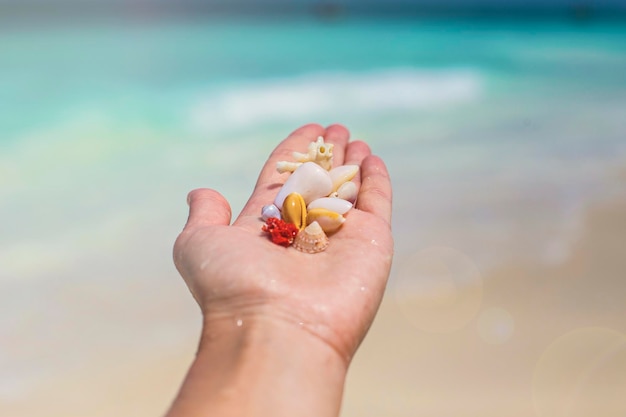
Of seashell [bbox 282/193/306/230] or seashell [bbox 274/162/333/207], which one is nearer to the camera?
seashell [bbox 282/193/306/230]

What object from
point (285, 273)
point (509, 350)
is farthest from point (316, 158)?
point (509, 350)

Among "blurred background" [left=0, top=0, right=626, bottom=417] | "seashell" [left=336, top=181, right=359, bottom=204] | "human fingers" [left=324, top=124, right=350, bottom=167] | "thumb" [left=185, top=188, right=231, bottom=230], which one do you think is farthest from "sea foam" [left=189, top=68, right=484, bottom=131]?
"thumb" [left=185, top=188, right=231, bottom=230]

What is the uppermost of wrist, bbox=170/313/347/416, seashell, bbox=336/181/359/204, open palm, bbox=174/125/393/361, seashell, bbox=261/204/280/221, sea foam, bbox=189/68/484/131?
sea foam, bbox=189/68/484/131

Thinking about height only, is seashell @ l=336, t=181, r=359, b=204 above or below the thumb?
above

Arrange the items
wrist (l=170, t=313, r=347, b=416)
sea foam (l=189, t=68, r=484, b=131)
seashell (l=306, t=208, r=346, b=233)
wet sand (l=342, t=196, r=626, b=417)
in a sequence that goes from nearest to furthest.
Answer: wrist (l=170, t=313, r=347, b=416) < seashell (l=306, t=208, r=346, b=233) < wet sand (l=342, t=196, r=626, b=417) < sea foam (l=189, t=68, r=484, b=131)

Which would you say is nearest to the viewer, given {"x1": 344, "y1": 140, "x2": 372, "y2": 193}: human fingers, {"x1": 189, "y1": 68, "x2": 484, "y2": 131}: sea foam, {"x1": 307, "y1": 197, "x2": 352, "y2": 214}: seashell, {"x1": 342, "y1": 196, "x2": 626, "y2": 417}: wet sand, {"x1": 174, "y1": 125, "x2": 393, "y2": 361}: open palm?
{"x1": 174, "y1": 125, "x2": 393, "y2": 361}: open palm

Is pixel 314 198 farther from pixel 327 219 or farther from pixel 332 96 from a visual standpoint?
pixel 332 96

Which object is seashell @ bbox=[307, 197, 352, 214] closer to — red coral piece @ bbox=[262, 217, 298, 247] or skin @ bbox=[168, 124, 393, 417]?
skin @ bbox=[168, 124, 393, 417]

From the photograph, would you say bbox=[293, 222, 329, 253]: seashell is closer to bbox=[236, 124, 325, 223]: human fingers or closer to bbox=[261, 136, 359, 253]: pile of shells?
bbox=[261, 136, 359, 253]: pile of shells
